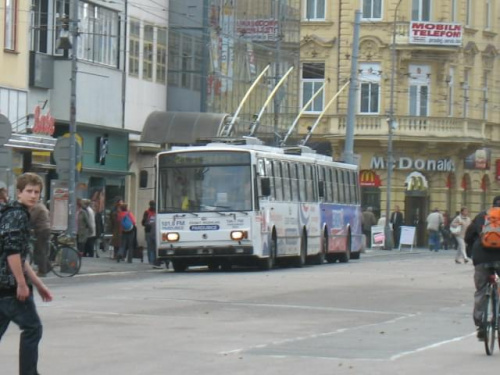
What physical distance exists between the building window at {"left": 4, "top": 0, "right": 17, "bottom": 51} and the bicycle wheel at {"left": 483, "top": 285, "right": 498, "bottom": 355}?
2644cm

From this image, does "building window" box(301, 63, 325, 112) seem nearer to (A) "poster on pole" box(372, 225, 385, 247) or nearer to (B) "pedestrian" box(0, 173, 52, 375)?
(A) "poster on pole" box(372, 225, 385, 247)

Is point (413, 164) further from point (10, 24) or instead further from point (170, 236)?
point (170, 236)

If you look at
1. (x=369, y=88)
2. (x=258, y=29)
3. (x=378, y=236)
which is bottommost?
(x=378, y=236)

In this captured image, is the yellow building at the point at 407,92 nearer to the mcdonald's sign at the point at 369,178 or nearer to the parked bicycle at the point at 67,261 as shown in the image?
the mcdonald's sign at the point at 369,178

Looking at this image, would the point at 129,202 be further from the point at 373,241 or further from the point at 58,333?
the point at 58,333

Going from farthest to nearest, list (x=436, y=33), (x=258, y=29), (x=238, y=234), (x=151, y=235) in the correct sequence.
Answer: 1. (x=436, y=33)
2. (x=258, y=29)
3. (x=151, y=235)
4. (x=238, y=234)

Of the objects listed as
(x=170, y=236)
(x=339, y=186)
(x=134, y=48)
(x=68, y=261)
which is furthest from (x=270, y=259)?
(x=134, y=48)

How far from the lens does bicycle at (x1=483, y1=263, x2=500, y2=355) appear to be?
15.8 meters

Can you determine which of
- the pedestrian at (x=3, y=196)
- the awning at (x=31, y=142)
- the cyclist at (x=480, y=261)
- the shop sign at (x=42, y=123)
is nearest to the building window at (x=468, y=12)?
the shop sign at (x=42, y=123)

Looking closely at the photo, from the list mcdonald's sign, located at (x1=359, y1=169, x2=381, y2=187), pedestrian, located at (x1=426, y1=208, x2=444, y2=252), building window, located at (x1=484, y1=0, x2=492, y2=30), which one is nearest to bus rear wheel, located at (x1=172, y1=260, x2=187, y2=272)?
pedestrian, located at (x1=426, y1=208, x2=444, y2=252)

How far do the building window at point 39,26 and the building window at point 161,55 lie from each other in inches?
346

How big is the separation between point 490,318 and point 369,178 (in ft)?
178

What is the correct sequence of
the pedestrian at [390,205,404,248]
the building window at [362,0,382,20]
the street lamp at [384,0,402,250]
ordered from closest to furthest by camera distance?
the street lamp at [384,0,402,250]
the pedestrian at [390,205,404,248]
the building window at [362,0,382,20]

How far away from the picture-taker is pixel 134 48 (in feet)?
163
